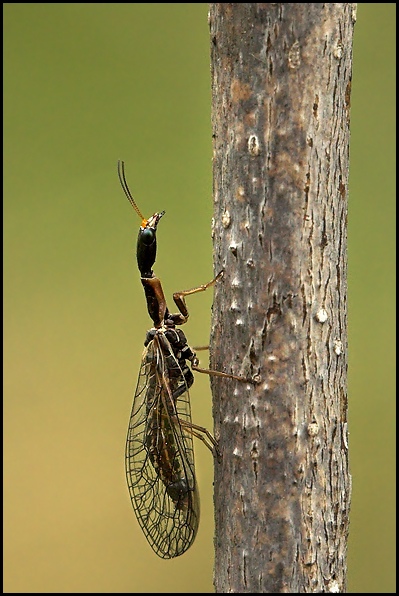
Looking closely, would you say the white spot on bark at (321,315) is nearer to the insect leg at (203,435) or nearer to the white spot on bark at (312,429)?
the white spot on bark at (312,429)

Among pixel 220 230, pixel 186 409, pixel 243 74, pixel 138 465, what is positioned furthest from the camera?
pixel 138 465

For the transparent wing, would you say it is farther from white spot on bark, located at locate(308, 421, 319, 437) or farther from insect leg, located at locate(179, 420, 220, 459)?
white spot on bark, located at locate(308, 421, 319, 437)

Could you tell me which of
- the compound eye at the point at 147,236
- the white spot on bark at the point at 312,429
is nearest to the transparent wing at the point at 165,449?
the compound eye at the point at 147,236

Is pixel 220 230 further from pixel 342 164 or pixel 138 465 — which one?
pixel 138 465

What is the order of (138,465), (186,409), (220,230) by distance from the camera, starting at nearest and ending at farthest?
(220,230) → (186,409) → (138,465)

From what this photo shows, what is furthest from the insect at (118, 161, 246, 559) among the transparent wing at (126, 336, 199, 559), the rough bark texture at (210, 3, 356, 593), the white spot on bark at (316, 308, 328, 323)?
the white spot on bark at (316, 308, 328, 323)

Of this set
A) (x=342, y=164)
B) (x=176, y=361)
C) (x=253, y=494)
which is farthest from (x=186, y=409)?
(x=342, y=164)

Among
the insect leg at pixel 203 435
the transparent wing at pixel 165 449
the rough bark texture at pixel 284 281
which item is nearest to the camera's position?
the rough bark texture at pixel 284 281
